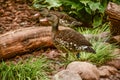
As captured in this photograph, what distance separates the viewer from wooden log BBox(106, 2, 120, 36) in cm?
621

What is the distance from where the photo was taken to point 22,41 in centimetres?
616

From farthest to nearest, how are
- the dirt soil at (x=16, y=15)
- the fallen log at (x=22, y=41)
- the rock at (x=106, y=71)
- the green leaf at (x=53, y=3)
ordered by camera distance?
the green leaf at (x=53, y=3) → the dirt soil at (x=16, y=15) → the fallen log at (x=22, y=41) → the rock at (x=106, y=71)

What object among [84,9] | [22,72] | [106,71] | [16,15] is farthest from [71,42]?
[16,15]

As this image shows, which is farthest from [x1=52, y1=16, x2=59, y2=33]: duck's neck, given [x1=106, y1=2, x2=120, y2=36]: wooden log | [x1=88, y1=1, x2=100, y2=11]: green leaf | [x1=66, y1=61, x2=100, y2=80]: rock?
[x1=88, y1=1, x2=100, y2=11]: green leaf

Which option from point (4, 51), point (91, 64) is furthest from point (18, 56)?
point (91, 64)

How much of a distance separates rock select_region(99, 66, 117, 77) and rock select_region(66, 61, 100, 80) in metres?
0.20

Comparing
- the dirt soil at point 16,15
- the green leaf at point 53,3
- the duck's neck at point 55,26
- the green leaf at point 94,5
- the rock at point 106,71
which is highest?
the duck's neck at point 55,26

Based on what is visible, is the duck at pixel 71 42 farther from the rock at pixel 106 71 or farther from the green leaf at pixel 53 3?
the green leaf at pixel 53 3

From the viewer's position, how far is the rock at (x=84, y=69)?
5.27 m

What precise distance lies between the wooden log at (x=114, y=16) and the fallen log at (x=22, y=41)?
1.13m

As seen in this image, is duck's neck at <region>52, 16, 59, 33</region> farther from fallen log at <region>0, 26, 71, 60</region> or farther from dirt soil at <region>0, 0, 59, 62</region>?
dirt soil at <region>0, 0, 59, 62</region>

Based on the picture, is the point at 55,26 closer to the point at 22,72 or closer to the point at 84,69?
the point at 84,69

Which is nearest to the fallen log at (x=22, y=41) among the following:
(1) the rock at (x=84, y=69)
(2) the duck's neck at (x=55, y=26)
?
(2) the duck's neck at (x=55, y=26)

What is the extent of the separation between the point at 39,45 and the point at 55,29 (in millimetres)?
782
